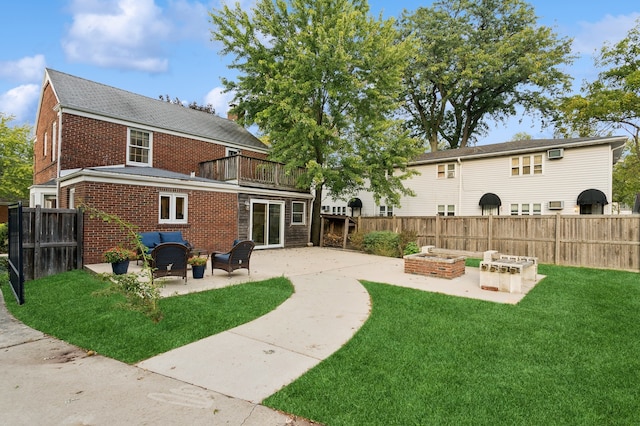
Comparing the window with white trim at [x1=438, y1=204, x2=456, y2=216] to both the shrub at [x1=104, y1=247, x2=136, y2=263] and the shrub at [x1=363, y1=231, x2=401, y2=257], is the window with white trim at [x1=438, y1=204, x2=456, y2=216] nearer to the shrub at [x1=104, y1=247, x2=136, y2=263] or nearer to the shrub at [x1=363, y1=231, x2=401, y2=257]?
the shrub at [x1=363, y1=231, x2=401, y2=257]

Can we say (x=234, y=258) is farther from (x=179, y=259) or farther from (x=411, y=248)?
(x=411, y=248)

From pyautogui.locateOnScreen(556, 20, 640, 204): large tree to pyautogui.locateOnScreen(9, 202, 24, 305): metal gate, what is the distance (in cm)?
2967

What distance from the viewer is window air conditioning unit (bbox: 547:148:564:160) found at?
1716cm

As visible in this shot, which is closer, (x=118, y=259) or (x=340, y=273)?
(x=118, y=259)

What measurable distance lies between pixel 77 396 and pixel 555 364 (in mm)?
5015

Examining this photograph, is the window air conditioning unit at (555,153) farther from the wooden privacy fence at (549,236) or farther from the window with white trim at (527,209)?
the wooden privacy fence at (549,236)

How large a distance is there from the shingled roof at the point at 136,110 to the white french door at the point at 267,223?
520 centimetres

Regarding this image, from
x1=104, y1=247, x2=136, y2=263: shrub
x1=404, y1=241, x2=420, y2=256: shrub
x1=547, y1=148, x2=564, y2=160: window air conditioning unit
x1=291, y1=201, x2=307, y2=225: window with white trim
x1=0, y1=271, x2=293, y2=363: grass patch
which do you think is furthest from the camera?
x1=291, y1=201, x2=307, y2=225: window with white trim

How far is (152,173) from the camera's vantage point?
39.2ft

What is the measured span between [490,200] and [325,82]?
38.9ft

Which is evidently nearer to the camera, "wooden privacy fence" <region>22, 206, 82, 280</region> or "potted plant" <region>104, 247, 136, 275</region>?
"potted plant" <region>104, 247, 136, 275</region>

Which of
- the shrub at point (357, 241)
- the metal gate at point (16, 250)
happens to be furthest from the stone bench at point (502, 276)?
the metal gate at point (16, 250)

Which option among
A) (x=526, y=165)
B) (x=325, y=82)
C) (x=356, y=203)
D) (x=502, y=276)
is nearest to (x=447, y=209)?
(x=526, y=165)

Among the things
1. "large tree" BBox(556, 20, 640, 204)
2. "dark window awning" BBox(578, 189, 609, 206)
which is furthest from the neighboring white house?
"large tree" BBox(556, 20, 640, 204)
